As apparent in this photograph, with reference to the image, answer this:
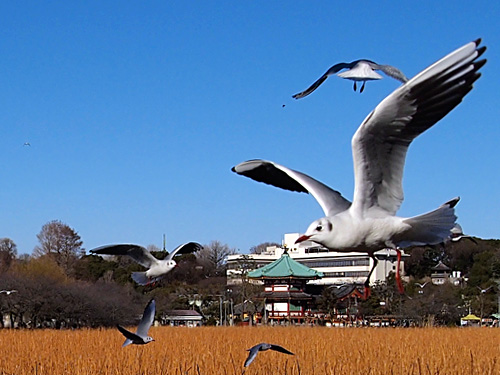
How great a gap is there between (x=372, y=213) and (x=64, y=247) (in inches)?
1907

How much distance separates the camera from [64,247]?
5072 centimetres

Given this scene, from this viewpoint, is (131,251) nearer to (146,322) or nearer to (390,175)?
(146,322)

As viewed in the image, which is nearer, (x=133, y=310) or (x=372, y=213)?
(x=372, y=213)

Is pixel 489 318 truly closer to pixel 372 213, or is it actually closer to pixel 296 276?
pixel 296 276

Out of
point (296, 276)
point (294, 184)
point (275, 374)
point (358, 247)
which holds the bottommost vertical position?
point (275, 374)

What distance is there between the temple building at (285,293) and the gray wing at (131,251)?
3285 cm

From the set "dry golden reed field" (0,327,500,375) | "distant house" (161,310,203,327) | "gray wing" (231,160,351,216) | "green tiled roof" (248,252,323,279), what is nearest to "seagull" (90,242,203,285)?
"dry golden reed field" (0,327,500,375)

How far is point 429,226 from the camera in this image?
13.4ft

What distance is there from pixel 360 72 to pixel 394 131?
0.60 m

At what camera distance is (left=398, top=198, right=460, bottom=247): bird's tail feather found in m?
4.07

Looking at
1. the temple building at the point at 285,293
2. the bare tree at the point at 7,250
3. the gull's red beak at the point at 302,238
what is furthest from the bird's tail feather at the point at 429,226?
the bare tree at the point at 7,250

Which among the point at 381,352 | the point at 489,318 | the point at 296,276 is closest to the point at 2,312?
the point at 296,276

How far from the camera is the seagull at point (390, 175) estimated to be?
383 centimetres

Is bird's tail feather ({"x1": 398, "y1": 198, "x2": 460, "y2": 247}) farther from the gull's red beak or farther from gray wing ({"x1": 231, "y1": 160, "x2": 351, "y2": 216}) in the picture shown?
the gull's red beak
